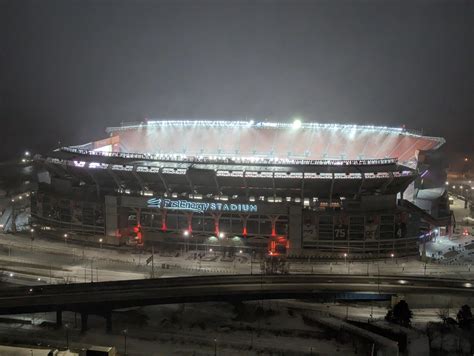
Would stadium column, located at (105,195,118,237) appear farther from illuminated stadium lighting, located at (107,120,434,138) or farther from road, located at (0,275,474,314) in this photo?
illuminated stadium lighting, located at (107,120,434,138)

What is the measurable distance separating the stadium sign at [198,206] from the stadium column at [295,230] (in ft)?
14.8

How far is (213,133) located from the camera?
108 meters

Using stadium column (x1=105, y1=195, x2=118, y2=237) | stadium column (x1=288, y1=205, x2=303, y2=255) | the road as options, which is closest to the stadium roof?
stadium column (x1=105, y1=195, x2=118, y2=237)

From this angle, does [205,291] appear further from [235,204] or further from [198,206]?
[198,206]

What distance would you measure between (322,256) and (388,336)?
2095 centimetres

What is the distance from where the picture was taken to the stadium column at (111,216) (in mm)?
69500

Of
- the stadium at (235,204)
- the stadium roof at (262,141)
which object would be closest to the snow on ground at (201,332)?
the stadium at (235,204)

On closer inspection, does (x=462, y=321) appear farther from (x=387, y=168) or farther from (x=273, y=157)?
(x=273, y=157)

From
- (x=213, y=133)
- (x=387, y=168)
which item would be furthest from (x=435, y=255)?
(x=213, y=133)

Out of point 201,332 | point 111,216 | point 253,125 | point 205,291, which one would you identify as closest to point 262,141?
point 253,125

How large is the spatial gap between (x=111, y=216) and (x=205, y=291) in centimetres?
2500

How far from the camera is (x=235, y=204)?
6619 cm

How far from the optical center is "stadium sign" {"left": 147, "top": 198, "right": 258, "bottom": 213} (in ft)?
217

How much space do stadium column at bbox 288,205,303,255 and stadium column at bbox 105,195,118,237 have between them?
2211cm
